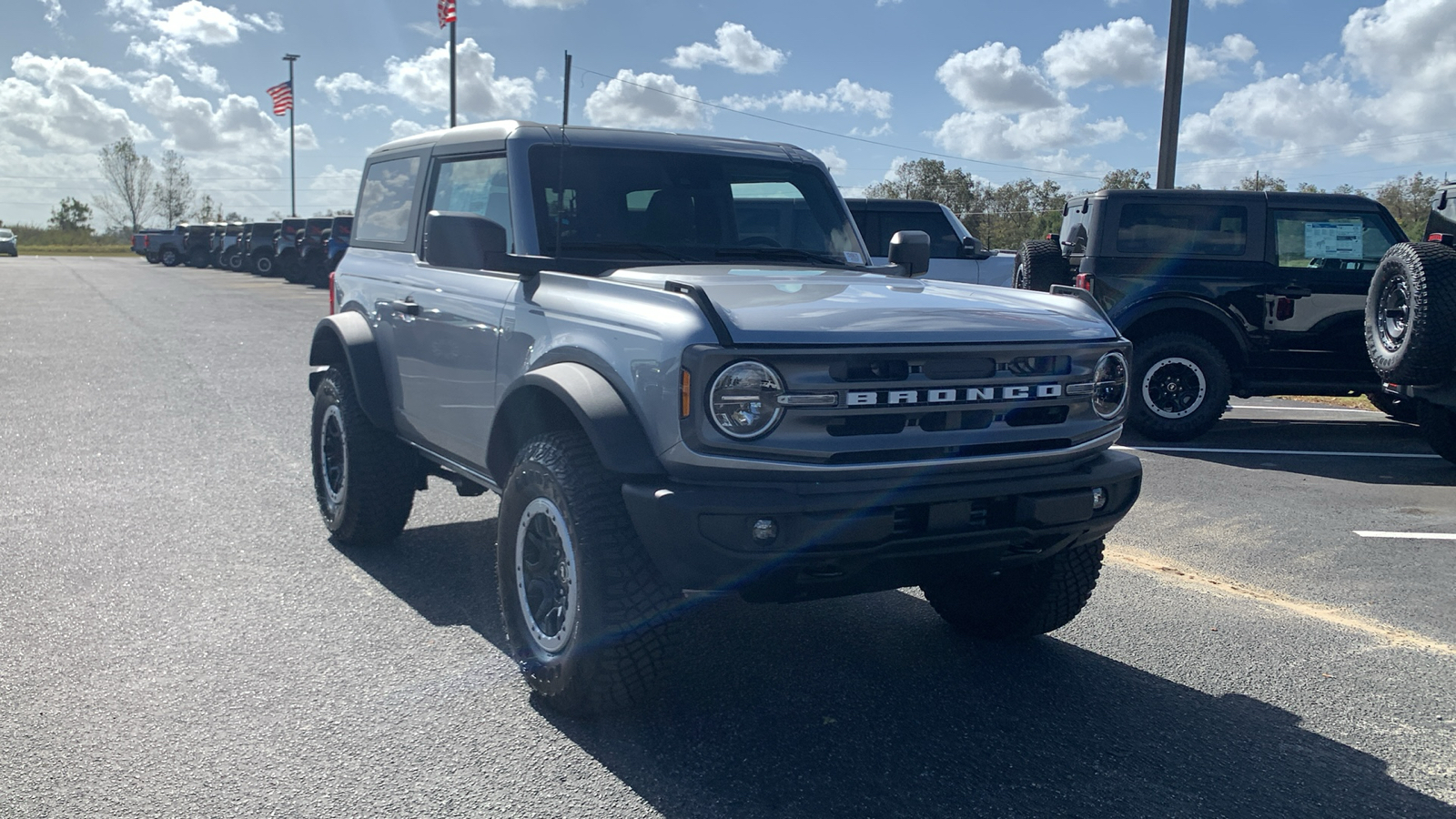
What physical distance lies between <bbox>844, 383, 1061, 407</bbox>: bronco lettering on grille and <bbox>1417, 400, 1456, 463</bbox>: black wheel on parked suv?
247 inches

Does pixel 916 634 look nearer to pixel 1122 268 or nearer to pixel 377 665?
pixel 377 665

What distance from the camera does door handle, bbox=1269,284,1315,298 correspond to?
989cm

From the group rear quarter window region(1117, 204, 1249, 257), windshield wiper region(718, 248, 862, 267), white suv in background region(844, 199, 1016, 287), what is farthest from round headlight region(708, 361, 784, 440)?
white suv in background region(844, 199, 1016, 287)

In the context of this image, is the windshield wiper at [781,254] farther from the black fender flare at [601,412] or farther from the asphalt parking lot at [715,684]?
the asphalt parking lot at [715,684]

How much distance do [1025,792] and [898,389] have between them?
45.3 inches

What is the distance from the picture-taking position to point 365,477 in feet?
18.0

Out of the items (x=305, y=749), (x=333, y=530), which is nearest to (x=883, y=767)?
(x=305, y=749)

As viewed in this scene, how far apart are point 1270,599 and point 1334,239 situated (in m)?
5.84

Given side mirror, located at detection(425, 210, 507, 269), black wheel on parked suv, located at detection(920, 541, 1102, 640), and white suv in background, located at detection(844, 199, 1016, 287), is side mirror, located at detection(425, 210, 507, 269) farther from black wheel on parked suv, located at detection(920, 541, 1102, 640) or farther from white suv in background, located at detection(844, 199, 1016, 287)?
white suv in background, located at detection(844, 199, 1016, 287)

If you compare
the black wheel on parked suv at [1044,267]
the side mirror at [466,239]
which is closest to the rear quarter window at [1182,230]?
the black wheel on parked suv at [1044,267]

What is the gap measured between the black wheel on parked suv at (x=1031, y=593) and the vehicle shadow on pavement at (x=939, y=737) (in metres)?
0.11

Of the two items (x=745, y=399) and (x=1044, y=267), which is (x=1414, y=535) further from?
(x=1044, y=267)

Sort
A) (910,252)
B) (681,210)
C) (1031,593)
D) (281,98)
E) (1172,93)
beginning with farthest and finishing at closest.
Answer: (281,98) → (1172,93) → (910,252) → (681,210) → (1031,593)

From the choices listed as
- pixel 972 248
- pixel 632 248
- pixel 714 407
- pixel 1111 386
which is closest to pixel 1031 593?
pixel 1111 386
